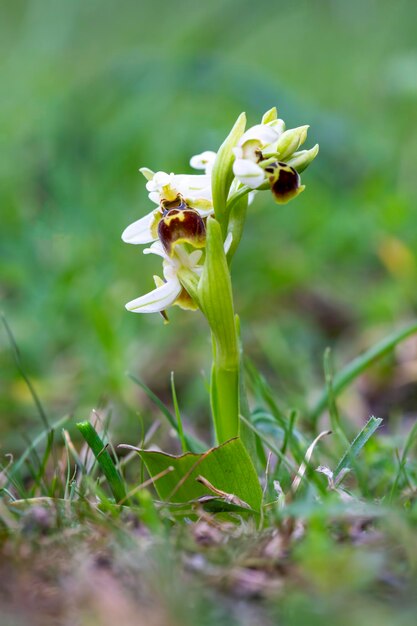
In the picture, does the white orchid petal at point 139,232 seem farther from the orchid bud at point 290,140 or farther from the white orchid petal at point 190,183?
the orchid bud at point 290,140

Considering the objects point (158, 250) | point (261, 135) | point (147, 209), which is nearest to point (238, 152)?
point (261, 135)

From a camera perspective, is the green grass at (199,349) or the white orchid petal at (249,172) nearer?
the green grass at (199,349)

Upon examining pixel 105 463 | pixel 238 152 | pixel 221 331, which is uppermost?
pixel 238 152

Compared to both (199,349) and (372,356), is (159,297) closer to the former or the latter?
(372,356)

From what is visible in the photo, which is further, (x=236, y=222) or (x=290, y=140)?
(x=236, y=222)

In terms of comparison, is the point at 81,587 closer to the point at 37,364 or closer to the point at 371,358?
the point at 371,358

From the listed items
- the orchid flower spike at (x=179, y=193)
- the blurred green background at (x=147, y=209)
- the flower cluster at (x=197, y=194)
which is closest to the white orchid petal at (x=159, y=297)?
the flower cluster at (x=197, y=194)
